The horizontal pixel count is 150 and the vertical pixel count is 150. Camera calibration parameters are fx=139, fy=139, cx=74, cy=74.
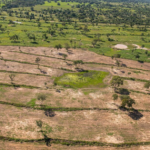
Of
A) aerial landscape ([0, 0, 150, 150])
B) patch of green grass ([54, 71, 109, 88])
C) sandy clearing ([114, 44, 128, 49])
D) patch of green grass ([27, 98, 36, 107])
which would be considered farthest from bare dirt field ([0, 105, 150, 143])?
sandy clearing ([114, 44, 128, 49])

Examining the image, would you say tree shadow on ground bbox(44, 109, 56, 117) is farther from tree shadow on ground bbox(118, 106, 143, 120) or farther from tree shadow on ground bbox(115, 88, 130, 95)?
tree shadow on ground bbox(115, 88, 130, 95)

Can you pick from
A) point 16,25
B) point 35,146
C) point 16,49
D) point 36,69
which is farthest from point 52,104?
point 16,25

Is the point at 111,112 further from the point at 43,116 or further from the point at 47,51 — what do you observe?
the point at 47,51

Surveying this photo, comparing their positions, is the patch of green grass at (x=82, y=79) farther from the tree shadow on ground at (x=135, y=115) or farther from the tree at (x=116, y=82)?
the tree shadow on ground at (x=135, y=115)

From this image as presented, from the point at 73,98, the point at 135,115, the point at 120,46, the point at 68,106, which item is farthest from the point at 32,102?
the point at 120,46

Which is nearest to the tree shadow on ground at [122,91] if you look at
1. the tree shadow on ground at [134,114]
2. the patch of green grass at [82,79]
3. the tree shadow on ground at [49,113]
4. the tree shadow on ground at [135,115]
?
the patch of green grass at [82,79]

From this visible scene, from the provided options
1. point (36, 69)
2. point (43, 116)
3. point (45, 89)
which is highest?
point (36, 69)
